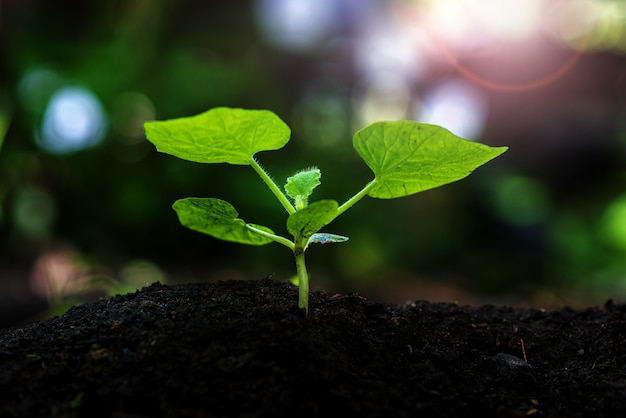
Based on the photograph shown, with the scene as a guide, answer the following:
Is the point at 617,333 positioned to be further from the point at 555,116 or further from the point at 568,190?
the point at 555,116

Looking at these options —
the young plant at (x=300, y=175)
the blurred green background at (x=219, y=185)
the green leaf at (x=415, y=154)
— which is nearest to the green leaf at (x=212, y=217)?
the young plant at (x=300, y=175)

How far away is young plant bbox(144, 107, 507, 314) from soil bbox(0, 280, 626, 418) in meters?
0.14

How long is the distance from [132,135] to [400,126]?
4.06 meters

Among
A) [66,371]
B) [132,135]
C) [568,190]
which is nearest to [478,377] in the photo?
[66,371]

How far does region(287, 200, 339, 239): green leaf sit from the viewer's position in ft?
3.10

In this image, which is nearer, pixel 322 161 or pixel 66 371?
pixel 66 371

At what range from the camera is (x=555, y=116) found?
10734mm

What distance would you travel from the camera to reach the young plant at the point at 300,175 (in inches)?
38.3

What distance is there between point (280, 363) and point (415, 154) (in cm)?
44

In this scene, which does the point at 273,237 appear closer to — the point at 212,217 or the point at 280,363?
the point at 212,217

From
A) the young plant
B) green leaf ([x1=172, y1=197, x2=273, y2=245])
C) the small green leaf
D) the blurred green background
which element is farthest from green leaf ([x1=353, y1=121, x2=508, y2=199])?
the blurred green background

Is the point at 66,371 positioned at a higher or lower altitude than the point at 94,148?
lower

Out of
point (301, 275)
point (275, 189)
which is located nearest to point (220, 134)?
point (275, 189)

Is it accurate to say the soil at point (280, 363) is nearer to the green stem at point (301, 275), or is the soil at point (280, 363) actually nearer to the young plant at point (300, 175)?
the green stem at point (301, 275)
